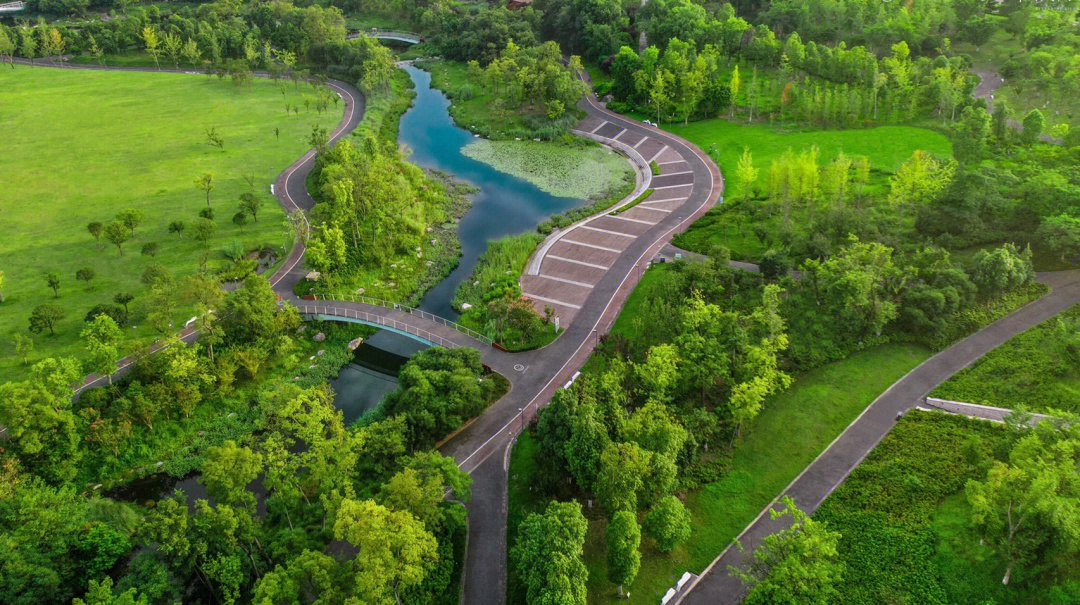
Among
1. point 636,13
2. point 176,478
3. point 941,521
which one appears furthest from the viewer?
point 636,13

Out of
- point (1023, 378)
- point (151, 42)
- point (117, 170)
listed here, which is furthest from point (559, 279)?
point (151, 42)

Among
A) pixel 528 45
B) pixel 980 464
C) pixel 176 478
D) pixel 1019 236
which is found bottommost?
→ pixel 176 478

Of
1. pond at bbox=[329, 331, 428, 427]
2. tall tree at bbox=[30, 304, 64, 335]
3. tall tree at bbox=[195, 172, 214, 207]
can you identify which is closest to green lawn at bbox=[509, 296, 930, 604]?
pond at bbox=[329, 331, 428, 427]

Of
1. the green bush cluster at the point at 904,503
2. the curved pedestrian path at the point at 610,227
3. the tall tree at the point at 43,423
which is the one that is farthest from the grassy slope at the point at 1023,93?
the tall tree at the point at 43,423

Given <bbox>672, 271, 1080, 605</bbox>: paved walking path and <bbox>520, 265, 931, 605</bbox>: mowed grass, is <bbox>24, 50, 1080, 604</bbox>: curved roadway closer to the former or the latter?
<bbox>672, 271, 1080, 605</bbox>: paved walking path

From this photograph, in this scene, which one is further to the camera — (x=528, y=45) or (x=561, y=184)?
(x=528, y=45)

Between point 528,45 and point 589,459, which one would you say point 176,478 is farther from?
point 528,45

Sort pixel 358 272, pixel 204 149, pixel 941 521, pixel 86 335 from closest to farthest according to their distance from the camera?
pixel 941 521 → pixel 86 335 → pixel 358 272 → pixel 204 149

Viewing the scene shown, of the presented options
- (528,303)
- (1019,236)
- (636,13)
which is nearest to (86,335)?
(528,303)
